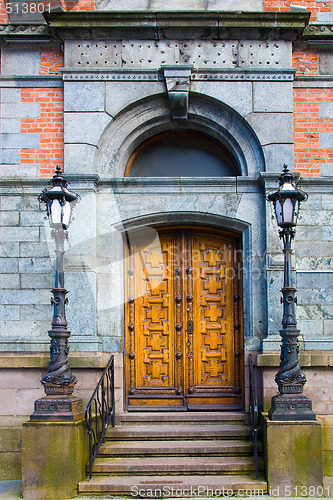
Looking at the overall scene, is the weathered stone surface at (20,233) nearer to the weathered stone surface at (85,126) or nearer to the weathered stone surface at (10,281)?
the weathered stone surface at (10,281)

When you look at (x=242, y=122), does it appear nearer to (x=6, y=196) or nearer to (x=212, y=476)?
(x=6, y=196)

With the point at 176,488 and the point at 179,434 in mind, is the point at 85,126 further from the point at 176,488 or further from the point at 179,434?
the point at 176,488

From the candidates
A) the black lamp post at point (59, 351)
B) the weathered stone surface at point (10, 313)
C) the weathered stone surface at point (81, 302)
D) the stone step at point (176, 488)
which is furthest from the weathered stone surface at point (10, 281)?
the stone step at point (176, 488)

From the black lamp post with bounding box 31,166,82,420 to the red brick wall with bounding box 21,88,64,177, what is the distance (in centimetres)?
127

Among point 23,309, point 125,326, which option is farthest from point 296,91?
point 23,309

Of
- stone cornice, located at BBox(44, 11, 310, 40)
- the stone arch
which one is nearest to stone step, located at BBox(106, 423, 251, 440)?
the stone arch

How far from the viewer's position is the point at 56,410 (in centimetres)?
661

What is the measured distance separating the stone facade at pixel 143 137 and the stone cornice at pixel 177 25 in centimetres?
2

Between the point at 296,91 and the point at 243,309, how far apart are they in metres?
3.19

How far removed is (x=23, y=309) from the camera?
25.9ft

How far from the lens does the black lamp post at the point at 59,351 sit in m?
→ 6.61

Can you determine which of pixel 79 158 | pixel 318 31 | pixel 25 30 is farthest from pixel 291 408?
pixel 25 30

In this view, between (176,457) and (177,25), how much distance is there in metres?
5.74

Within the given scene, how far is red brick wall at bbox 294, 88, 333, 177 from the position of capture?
8.11 m
